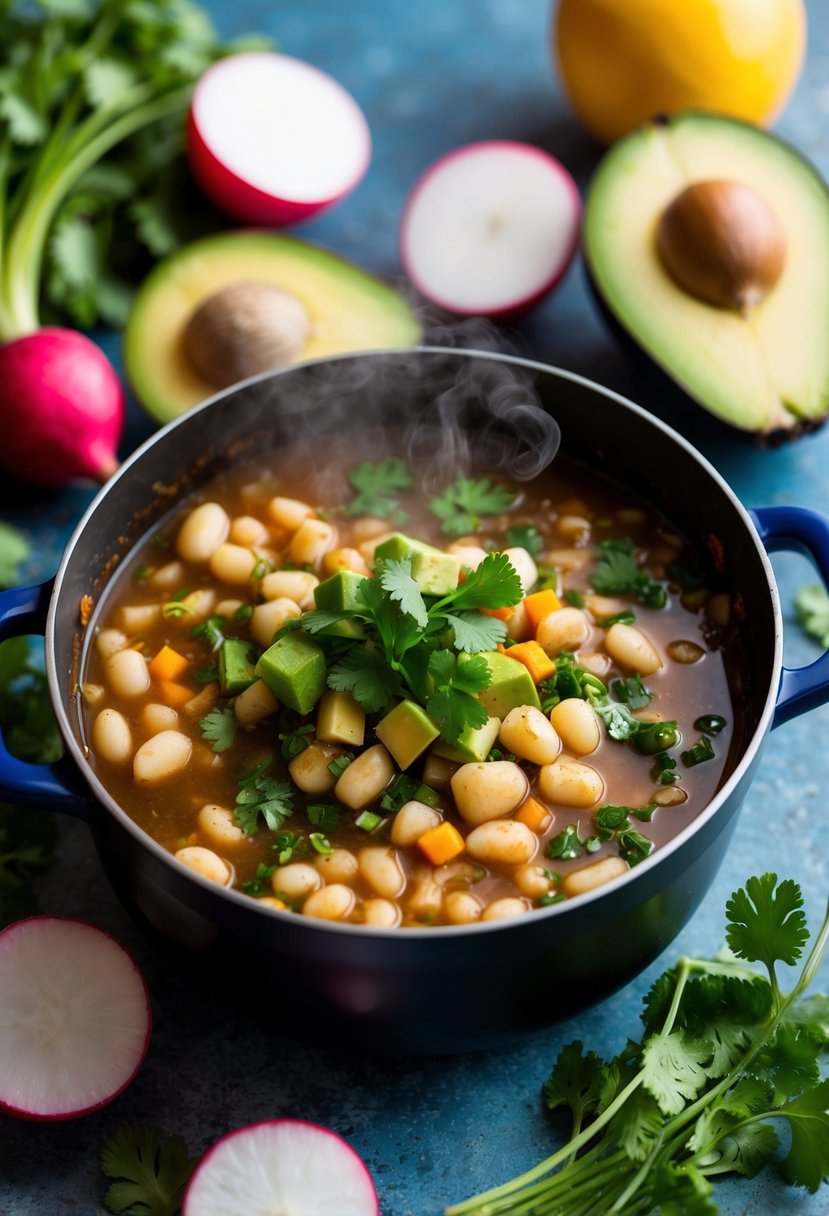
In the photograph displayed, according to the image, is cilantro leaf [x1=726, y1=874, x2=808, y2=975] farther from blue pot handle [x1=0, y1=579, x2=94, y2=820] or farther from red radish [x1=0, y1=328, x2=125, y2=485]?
red radish [x1=0, y1=328, x2=125, y2=485]

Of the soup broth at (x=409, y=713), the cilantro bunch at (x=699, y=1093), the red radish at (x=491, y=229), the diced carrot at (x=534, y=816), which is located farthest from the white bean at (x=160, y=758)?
the red radish at (x=491, y=229)

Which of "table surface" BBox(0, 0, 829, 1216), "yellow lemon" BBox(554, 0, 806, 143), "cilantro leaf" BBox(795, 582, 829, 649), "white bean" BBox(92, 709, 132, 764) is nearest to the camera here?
"table surface" BBox(0, 0, 829, 1216)

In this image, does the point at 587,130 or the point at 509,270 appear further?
the point at 587,130

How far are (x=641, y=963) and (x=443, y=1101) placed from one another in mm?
396

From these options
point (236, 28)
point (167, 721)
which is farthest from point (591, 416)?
point (236, 28)

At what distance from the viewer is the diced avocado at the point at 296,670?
209cm

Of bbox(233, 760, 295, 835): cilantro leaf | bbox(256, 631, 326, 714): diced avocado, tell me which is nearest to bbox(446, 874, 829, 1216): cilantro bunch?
bbox(233, 760, 295, 835): cilantro leaf

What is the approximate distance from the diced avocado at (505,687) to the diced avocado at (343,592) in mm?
208

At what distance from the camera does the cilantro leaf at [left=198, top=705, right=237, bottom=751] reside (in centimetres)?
219

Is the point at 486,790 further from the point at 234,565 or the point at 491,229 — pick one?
the point at 491,229

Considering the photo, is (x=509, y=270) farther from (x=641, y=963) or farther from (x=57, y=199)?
(x=641, y=963)

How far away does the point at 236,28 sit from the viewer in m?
3.77

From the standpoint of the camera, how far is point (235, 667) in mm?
2230

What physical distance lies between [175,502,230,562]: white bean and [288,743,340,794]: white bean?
522 millimetres
